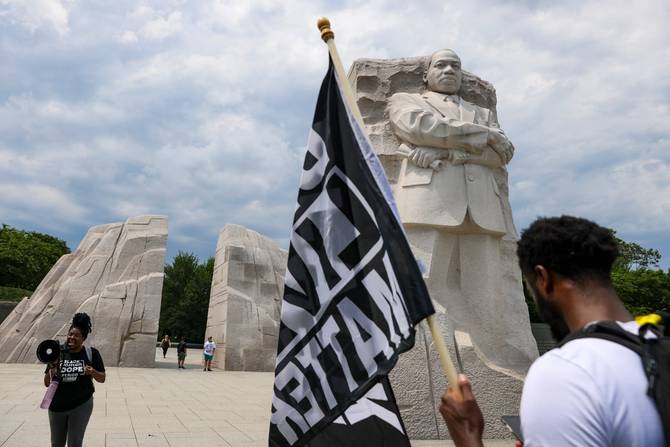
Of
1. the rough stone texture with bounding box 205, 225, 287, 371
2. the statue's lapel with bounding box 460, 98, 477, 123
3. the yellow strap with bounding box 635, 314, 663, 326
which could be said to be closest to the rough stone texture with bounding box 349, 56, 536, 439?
the statue's lapel with bounding box 460, 98, 477, 123

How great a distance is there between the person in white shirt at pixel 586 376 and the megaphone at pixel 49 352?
324 cm

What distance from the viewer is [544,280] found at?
1.29 meters

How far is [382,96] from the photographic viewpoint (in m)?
6.32

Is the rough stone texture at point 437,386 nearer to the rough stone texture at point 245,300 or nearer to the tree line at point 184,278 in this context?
the rough stone texture at point 245,300

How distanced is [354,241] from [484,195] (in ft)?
13.3

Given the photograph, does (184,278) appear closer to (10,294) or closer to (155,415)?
(10,294)

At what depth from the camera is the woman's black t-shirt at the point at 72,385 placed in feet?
11.2

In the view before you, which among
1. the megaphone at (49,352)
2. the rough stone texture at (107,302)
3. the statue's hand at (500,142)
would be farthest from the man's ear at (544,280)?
the rough stone texture at (107,302)

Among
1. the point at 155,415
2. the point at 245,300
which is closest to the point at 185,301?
the point at 245,300

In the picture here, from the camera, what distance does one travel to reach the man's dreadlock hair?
4.10ft

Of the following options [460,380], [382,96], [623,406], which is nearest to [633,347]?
[623,406]

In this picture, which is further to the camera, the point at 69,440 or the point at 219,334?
the point at 219,334

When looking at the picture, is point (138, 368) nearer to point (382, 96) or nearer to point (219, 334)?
point (219, 334)

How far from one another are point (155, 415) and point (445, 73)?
5293 mm
